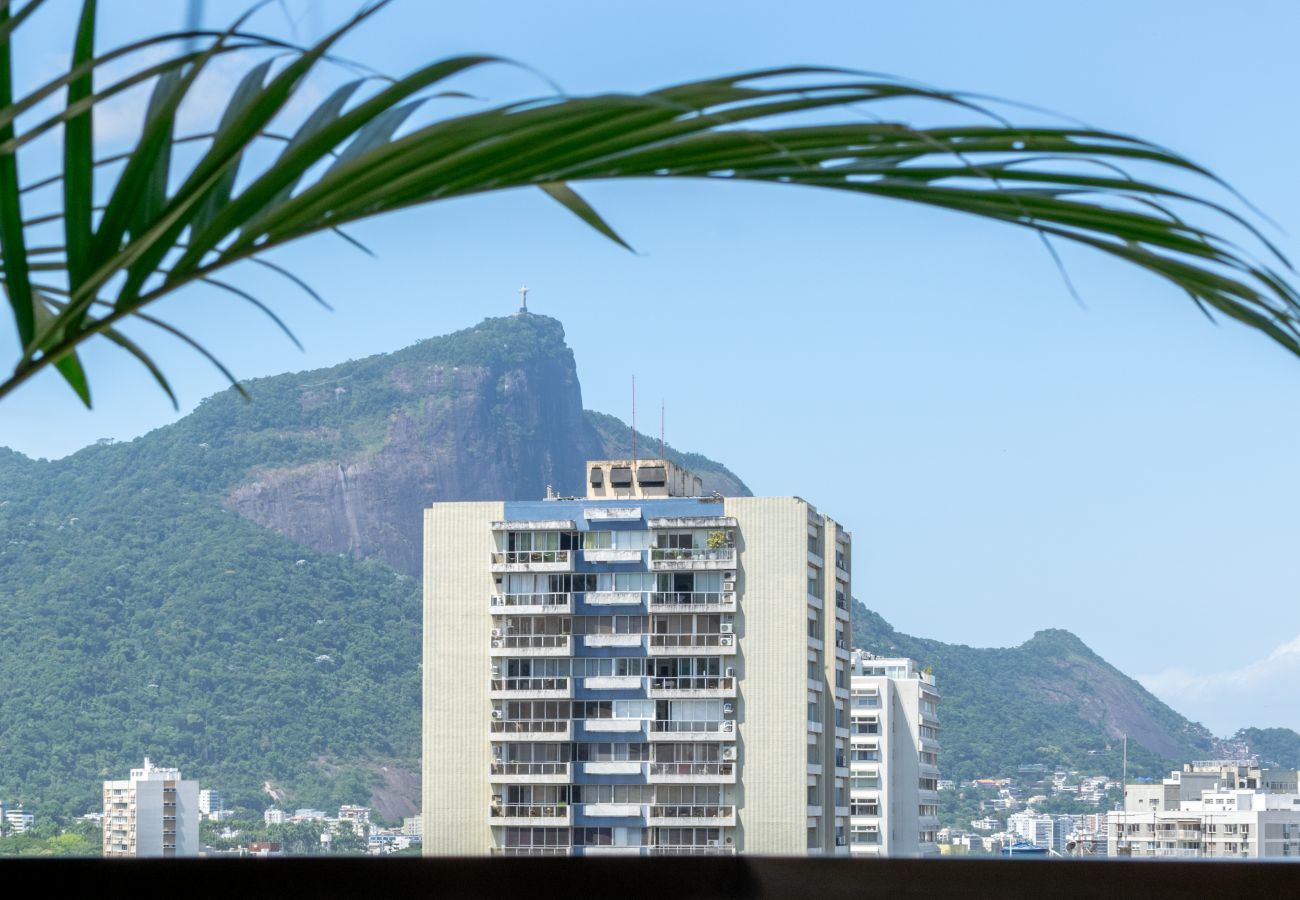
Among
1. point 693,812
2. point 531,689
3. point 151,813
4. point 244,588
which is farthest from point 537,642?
point 244,588

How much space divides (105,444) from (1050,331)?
104 feet

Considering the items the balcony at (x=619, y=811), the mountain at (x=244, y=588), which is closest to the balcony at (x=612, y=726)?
the balcony at (x=619, y=811)

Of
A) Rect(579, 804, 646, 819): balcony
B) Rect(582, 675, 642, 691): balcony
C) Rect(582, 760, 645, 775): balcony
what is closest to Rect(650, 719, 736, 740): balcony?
Rect(582, 760, 645, 775): balcony

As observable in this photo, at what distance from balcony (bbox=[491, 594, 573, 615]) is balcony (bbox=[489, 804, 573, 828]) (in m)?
3.04

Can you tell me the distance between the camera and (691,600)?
24.8 metres

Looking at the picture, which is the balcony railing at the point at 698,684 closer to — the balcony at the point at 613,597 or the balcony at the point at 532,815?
the balcony at the point at 613,597

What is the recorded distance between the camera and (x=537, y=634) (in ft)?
82.6

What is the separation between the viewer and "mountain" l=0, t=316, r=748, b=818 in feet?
110

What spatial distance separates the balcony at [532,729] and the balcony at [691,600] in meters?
2.36

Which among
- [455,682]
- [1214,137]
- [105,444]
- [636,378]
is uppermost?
[1214,137]

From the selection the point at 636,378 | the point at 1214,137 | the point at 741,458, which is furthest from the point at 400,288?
the point at 1214,137

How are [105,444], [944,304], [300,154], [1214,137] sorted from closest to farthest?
[300,154]
[105,444]
[1214,137]
[944,304]

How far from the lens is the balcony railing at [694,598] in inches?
976

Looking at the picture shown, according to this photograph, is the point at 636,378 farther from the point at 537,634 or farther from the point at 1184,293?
the point at 1184,293
